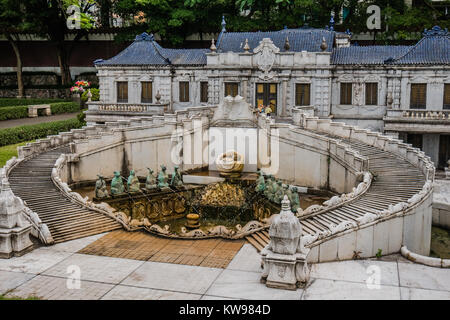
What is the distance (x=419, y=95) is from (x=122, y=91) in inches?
1013

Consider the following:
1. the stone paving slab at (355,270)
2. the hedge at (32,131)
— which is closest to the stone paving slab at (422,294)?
the stone paving slab at (355,270)

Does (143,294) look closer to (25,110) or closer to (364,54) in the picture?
(364,54)

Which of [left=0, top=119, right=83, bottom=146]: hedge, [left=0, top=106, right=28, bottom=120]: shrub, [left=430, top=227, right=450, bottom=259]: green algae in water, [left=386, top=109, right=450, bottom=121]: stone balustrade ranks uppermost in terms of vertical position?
[left=386, top=109, right=450, bottom=121]: stone balustrade

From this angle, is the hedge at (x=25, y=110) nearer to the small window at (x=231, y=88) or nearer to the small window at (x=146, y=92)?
the small window at (x=146, y=92)

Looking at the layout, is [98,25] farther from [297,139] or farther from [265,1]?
[297,139]

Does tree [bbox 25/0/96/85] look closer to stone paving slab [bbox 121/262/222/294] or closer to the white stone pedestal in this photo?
stone paving slab [bbox 121/262/222/294]

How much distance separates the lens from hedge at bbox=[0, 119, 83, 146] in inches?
1649

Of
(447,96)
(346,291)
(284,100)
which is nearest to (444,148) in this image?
(447,96)

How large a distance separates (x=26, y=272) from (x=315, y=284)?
969cm

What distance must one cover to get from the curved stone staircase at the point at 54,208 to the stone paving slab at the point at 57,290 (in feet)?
15.1

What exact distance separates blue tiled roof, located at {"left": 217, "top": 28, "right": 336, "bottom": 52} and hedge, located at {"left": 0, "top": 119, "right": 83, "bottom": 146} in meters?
15.3

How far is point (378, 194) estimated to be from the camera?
2589cm

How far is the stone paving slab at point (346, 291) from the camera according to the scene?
1617cm

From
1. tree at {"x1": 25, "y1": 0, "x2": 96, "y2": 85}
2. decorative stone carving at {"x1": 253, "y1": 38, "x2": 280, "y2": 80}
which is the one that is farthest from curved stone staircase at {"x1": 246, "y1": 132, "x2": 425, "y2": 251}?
tree at {"x1": 25, "y1": 0, "x2": 96, "y2": 85}
